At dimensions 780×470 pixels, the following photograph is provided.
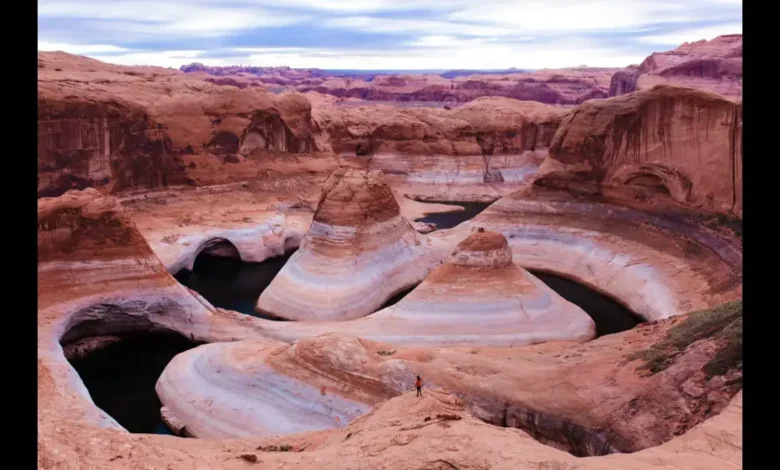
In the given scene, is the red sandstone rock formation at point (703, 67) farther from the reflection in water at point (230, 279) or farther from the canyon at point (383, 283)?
the reflection in water at point (230, 279)

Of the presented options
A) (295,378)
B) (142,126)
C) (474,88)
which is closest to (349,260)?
(295,378)

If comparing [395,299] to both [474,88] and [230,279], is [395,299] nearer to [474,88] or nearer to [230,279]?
[230,279]

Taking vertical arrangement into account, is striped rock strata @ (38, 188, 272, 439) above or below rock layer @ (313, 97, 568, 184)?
below

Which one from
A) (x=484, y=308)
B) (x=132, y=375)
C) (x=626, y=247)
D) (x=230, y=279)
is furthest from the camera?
(x=230, y=279)

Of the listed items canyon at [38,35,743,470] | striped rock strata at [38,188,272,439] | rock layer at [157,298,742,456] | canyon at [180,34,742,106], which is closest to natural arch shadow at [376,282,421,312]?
canyon at [38,35,743,470]

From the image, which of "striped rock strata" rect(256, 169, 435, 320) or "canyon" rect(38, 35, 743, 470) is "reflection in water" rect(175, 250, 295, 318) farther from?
"striped rock strata" rect(256, 169, 435, 320)
